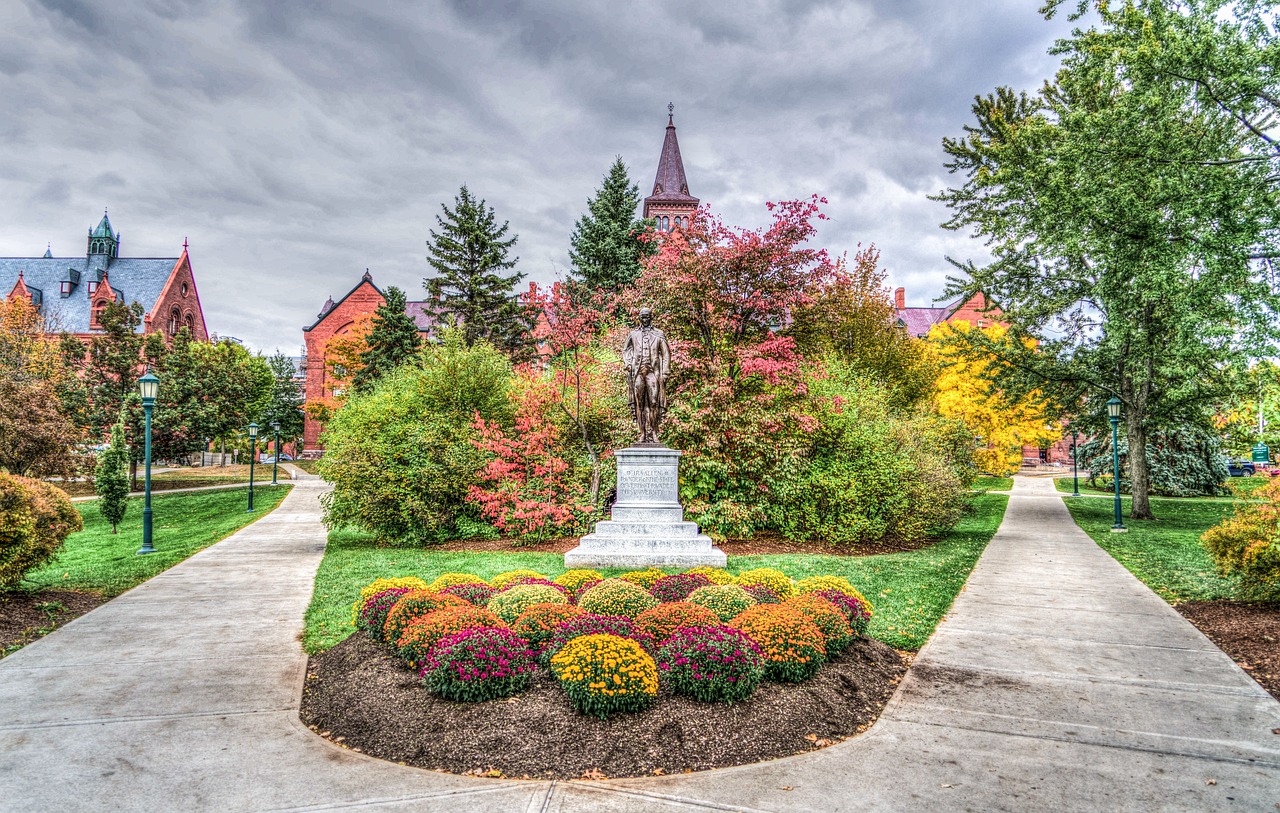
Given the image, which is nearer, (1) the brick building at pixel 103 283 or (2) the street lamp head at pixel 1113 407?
(2) the street lamp head at pixel 1113 407

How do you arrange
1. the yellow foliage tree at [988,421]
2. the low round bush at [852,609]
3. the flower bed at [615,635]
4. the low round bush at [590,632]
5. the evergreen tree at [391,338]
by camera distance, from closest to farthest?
the flower bed at [615,635]
the low round bush at [590,632]
the low round bush at [852,609]
the yellow foliage tree at [988,421]
the evergreen tree at [391,338]

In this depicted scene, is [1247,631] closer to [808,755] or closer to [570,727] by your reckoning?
[808,755]

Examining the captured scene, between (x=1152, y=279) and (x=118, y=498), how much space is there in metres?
22.5

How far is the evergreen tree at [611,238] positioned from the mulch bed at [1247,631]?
2502cm

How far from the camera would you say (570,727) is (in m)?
4.02

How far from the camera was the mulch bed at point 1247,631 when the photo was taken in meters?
5.40

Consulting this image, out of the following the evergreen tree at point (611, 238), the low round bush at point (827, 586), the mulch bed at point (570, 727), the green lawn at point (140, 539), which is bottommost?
the green lawn at point (140, 539)

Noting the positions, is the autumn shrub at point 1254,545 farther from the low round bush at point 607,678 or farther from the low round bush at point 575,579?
the low round bush at point 575,579

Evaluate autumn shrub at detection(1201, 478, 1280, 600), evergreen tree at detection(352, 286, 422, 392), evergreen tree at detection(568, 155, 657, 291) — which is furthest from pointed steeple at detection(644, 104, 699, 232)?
autumn shrub at detection(1201, 478, 1280, 600)

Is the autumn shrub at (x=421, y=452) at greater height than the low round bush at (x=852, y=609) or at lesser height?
greater

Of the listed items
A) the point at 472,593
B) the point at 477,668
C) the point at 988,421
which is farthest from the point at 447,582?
the point at 988,421

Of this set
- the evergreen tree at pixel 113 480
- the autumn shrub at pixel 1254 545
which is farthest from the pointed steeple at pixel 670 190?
the autumn shrub at pixel 1254 545

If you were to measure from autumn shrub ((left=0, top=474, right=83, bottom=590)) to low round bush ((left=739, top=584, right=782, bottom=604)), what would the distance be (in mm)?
7580

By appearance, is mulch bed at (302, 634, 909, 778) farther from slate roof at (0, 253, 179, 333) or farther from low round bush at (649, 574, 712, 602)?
slate roof at (0, 253, 179, 333)
